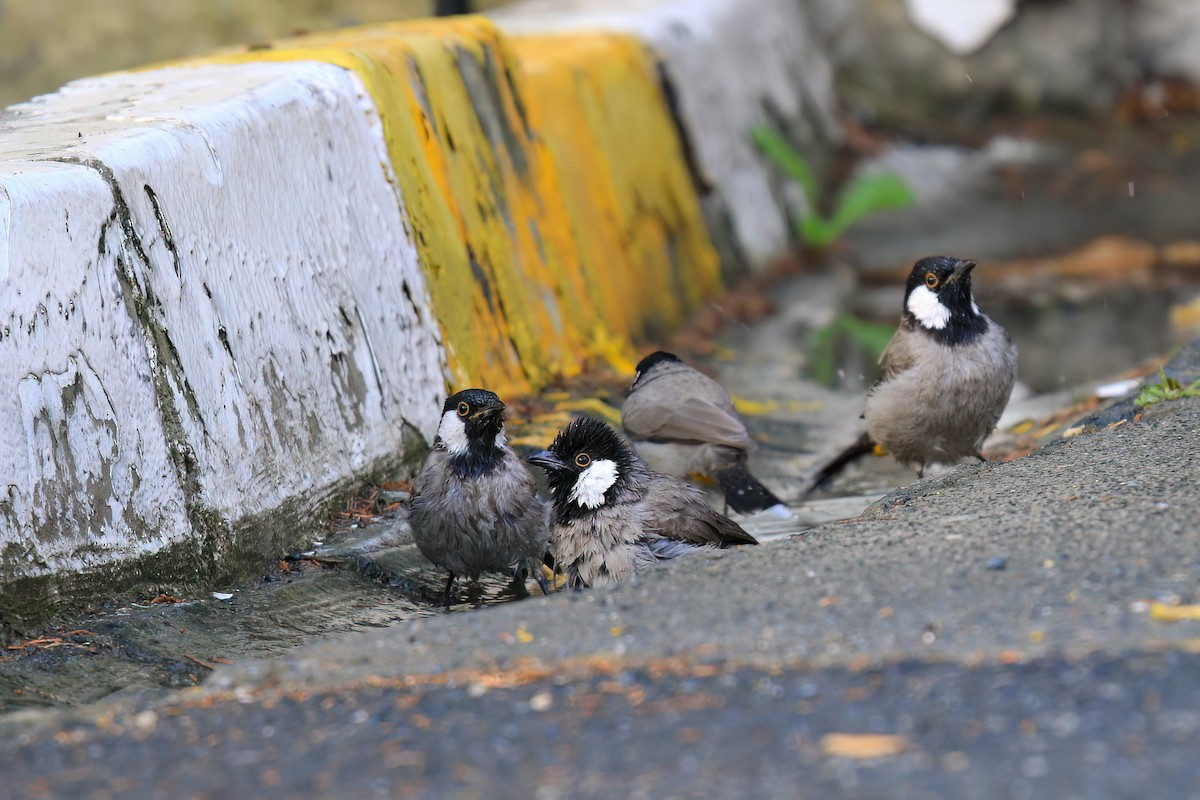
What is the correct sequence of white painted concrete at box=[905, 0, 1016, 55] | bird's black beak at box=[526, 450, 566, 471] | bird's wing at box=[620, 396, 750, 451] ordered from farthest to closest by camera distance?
white painted concrete at box=[905, 0, 1016, 55] → bird's wing at box=[620, 396, 750, 451] → bird's black beak at box=[526, 450, 566, 471]

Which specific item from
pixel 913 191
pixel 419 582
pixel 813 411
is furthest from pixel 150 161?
pixel 913 191

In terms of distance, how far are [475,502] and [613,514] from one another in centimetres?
54

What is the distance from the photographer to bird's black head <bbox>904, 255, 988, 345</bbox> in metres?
6.67

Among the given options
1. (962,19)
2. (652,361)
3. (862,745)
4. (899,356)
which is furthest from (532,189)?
(962,19)

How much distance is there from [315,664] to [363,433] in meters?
2.34

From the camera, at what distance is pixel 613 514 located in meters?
5.50

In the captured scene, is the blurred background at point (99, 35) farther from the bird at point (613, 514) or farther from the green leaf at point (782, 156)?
the bird at point (613, 514)

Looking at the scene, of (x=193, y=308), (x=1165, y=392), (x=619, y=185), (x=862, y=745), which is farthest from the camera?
(x=619, y=185)

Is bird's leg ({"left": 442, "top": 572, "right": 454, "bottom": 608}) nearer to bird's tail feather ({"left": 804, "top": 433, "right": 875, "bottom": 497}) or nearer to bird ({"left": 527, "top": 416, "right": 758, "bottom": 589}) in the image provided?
bird ({"left": 527, "top": 416, "right": 758, "bottom": 589})

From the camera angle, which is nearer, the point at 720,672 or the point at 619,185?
the point at 720,672

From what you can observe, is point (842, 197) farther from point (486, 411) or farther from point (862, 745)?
point (862, 745)

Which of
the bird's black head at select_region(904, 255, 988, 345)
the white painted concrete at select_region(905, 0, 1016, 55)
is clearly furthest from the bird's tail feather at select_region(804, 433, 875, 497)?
the white painted concrete at select_region(905, 0, 1016, 55)

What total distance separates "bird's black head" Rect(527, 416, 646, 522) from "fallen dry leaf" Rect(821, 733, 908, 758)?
238 cm

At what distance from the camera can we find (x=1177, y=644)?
353 centimetres
